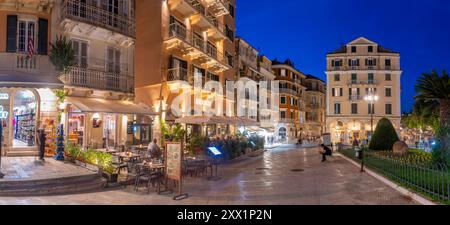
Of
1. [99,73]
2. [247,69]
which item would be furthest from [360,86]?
[99,73]

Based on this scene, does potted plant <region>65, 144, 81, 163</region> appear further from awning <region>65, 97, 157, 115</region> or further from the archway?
the archway

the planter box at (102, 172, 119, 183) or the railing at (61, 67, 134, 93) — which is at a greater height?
the railing at (61, 67, 134, 93)

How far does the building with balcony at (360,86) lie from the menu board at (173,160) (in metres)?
55.9

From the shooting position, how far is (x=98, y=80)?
801 inches

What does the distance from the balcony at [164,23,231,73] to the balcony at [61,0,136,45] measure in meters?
4.11

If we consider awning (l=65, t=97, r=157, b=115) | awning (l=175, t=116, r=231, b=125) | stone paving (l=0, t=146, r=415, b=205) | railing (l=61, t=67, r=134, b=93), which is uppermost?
railing (l=61, t=67, r=134, b=93)

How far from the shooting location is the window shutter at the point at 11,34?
1703cm

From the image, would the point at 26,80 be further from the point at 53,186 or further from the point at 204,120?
the point at 204,120

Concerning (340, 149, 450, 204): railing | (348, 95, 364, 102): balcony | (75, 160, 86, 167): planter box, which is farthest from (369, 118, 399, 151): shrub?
(348, 95, 364, 102): balcony

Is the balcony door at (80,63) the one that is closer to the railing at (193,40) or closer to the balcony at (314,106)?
the railing at (193,40)

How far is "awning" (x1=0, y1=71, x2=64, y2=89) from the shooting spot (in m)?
14.9

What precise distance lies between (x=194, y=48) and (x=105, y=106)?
11.3m

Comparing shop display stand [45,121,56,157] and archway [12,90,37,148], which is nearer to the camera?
shop display stand [45,121,56,157]

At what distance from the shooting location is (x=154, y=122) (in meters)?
25.7
